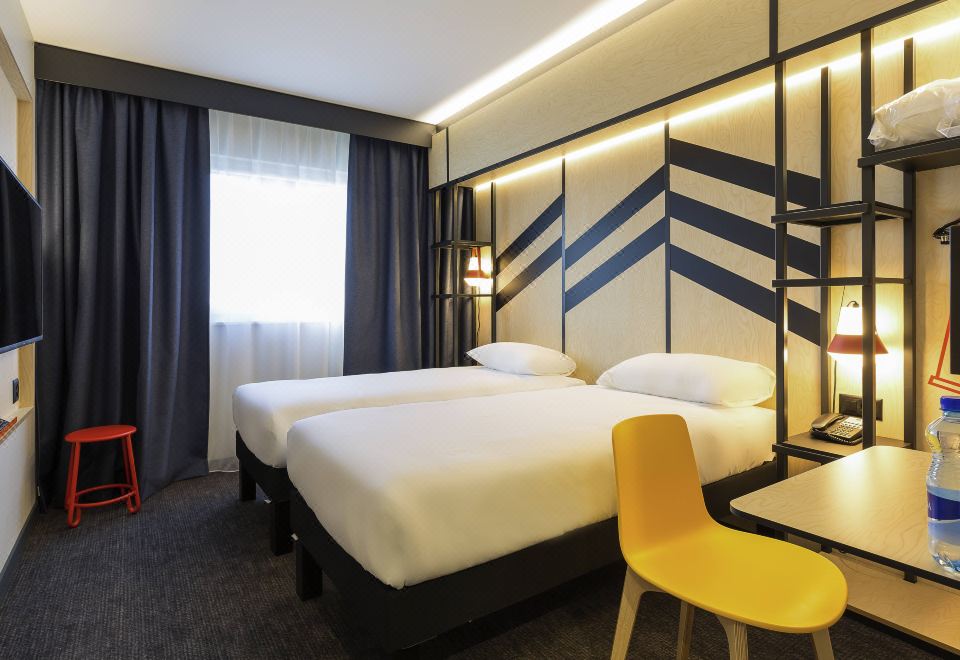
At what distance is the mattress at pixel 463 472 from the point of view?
156cm

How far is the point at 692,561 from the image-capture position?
1.45 m

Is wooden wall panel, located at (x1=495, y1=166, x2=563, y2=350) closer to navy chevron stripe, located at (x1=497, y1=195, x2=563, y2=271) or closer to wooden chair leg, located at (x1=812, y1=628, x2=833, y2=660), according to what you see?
navy chevron stripe, located at (x1=497, y1=195, x2=563, y2=271)

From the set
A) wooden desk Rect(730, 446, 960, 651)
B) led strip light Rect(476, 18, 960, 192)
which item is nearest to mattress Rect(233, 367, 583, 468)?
led strip light Rect(476, 18, 960, 192)

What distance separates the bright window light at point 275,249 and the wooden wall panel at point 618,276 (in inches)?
75.9

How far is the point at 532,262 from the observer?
14.2ft

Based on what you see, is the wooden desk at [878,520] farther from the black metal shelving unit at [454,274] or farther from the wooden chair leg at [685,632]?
the black metal shelving unit at [454,274]

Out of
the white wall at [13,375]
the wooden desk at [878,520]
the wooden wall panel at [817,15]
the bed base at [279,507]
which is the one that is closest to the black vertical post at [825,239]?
the wooden wall panel at [817,15]

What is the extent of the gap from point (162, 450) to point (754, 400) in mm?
3607

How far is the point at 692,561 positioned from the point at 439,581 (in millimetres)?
707

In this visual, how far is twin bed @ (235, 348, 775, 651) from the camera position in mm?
1552

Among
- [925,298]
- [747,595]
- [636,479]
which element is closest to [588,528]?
[636,479]

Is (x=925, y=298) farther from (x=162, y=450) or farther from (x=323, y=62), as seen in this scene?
(x=162, y=450)

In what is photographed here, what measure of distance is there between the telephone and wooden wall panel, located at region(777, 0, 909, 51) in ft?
5.12

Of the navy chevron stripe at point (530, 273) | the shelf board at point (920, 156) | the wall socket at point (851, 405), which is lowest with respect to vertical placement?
the wall socket at point (851, 405)
